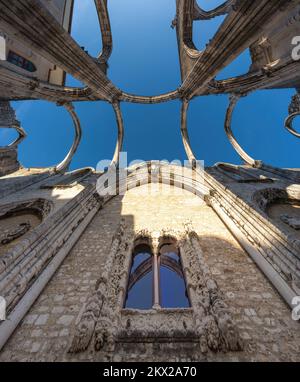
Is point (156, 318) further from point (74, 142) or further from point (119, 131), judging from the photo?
point (74, 142)

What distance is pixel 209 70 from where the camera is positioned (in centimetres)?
708

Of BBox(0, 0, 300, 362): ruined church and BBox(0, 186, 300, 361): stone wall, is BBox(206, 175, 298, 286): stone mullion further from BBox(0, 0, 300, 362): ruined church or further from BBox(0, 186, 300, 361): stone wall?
BBox(0, 186, 300, 361): stone wall

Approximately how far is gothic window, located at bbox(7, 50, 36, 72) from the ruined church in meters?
0.12

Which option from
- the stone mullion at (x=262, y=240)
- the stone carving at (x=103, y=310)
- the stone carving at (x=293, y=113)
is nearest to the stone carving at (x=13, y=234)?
the stone carving at (x=103, y=310)

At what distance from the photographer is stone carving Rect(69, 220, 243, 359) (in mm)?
2814

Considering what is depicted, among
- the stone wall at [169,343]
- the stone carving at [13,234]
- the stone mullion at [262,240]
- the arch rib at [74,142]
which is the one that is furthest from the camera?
the arch rib at [74,142]

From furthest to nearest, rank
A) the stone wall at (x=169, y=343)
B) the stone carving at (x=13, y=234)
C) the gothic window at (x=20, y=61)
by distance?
1. the gothic window at (x=20, y=61)
2. the stone carving at (x=13, y=234)
3. the stone wall at (x=169, y=343)

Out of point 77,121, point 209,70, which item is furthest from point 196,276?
point 77,121

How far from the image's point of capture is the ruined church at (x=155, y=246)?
2896 mm

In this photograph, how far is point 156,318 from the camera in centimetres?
344

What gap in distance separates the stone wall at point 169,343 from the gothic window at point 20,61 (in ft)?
32.3

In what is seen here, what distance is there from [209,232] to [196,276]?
186cm

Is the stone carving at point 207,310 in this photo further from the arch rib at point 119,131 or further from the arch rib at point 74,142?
the arch rib at point 74,142
